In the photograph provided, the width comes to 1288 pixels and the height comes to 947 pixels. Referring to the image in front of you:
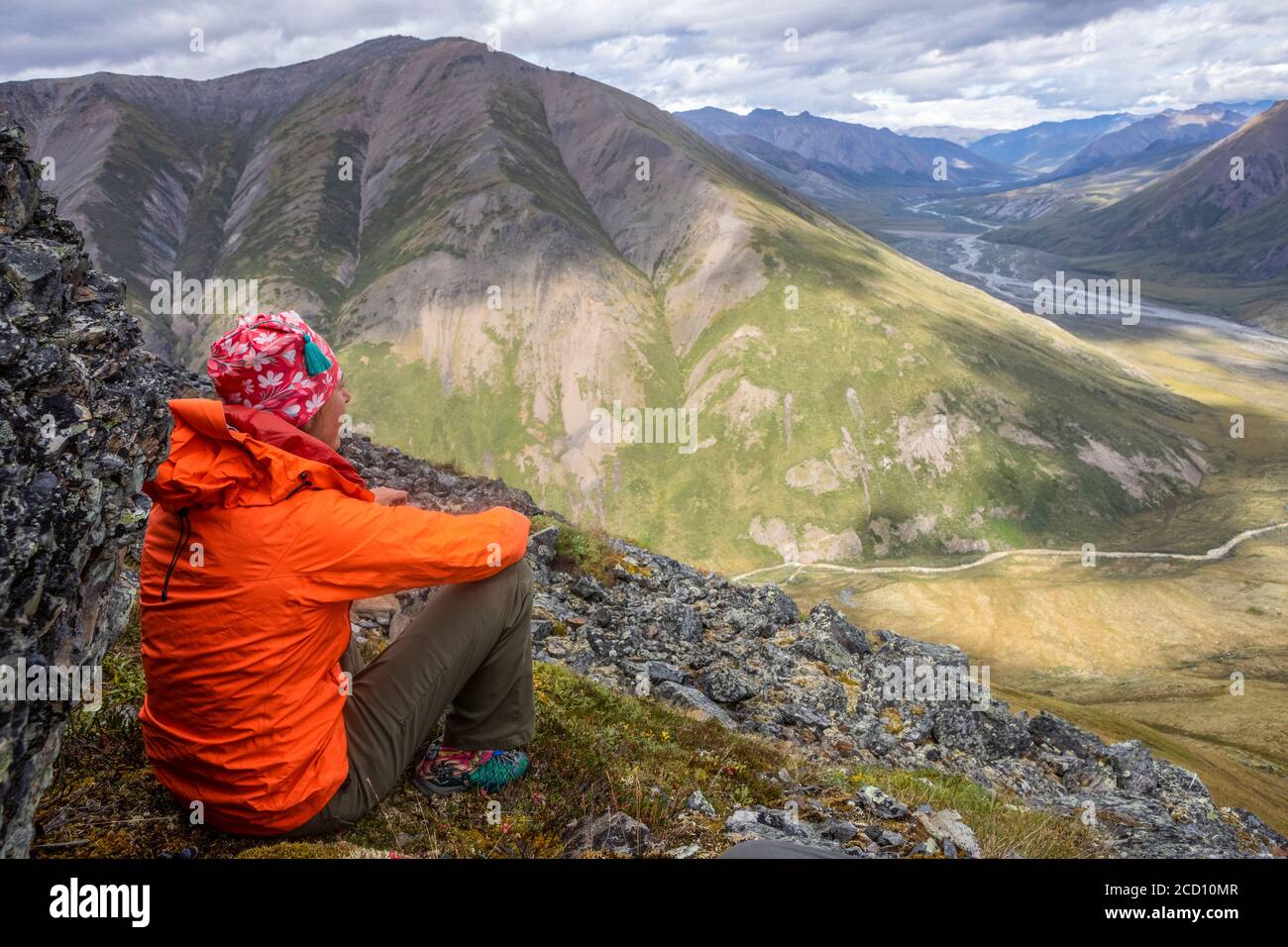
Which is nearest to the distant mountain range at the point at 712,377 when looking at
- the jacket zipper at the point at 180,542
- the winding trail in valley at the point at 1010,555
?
the winding trail in valley at the point at 1010,555

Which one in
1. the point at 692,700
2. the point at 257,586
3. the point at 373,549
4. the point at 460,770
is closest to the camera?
the point at 257,586

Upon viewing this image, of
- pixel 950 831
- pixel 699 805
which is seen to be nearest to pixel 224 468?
pixel 699 805

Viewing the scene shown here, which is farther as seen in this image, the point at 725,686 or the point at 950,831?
the point at 725,686

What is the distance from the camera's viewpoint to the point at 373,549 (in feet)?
15.9

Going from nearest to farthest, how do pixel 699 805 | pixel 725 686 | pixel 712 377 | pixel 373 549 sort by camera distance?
pixel 373 549 < pixel 699 805 < pixel 725 686 < pixel 712 377

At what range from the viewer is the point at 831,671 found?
19.8m

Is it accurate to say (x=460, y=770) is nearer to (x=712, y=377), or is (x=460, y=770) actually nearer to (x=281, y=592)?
(x=281, y=592)

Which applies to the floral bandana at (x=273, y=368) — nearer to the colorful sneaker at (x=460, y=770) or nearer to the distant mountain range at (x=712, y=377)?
the colorful sneaker at (x=460, y=770)

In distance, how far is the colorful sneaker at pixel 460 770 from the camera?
6.59 meters

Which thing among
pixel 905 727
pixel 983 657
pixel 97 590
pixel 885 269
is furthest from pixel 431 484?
pixel 885 269

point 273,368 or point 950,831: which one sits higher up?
point 273,368

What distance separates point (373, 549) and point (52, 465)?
1.94 meters

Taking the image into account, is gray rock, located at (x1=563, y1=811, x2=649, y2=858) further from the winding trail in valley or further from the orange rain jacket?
the winding trail in valley
